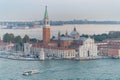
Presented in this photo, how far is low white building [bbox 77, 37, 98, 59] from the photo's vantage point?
13.4 m

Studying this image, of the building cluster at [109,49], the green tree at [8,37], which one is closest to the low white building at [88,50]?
the building cluster at [109,49]

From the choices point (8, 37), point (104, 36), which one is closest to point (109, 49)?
point (104, 36)

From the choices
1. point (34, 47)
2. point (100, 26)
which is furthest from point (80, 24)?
point (34, 47)

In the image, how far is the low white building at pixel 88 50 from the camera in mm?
13383

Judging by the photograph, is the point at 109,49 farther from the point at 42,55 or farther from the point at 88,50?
the point at 42,55

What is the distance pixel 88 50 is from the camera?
45.4 ft

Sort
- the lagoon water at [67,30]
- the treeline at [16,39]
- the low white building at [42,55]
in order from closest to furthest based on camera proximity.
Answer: the low white building at [42,55]
the treeline at [16,39]
the lagoon water at [67,30]

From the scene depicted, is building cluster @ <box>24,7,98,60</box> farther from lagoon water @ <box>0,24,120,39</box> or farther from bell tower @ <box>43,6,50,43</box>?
lagoon water @ <box>0,24,120,39</box>

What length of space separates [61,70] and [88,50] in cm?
375

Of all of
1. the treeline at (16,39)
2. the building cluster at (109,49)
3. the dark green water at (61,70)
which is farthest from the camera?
the treeline at (16,39)

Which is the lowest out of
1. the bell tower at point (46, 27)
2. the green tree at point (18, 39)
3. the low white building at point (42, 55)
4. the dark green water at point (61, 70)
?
the dark green water at point (61, 70)

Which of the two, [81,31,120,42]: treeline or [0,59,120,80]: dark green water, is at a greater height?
[81,31,120,42]: treeline

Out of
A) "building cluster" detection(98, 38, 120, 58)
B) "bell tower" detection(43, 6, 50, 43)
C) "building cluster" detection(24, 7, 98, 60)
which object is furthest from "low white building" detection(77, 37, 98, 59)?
"bell tower" detection(43, 6, 50, 43)

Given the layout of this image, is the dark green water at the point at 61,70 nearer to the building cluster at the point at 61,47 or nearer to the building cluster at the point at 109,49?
the building cluster at the point at 61,47
